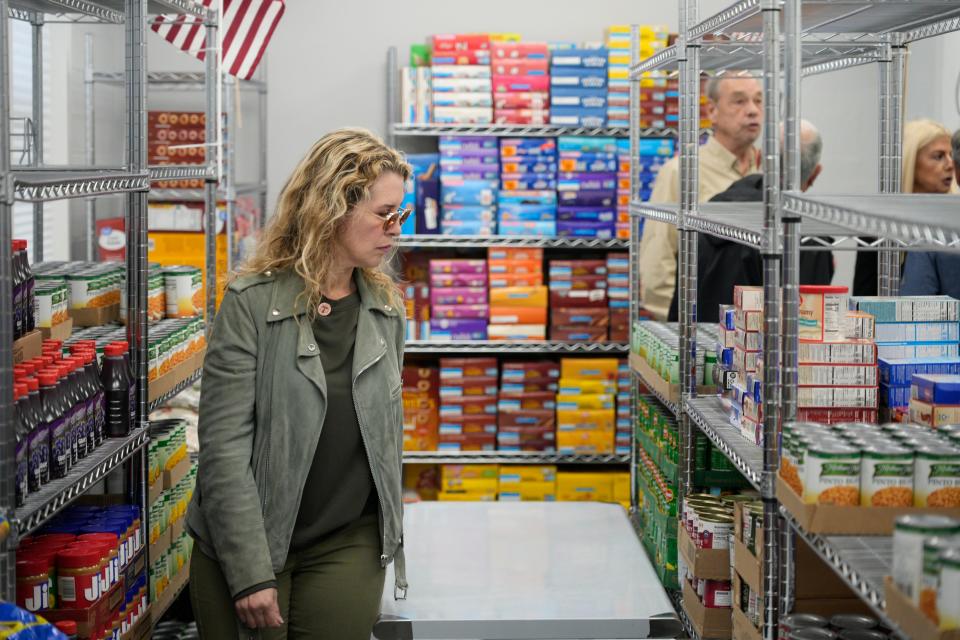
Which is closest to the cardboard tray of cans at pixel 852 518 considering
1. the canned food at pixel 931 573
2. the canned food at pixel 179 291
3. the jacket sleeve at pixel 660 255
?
the canned food at pixel 931 573

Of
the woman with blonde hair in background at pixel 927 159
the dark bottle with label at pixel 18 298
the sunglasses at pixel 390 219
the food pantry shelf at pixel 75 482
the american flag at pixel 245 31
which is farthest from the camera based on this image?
the american flag at pixel 245 31

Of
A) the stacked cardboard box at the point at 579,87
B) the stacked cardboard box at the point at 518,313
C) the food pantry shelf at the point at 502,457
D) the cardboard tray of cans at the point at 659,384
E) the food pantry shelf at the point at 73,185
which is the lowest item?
the food pantry shelf at the point at 502,457

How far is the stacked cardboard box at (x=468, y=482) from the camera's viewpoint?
6.96 m

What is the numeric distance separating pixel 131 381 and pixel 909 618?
2.48 meters

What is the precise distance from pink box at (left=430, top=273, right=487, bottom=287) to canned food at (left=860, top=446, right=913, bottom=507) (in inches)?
184

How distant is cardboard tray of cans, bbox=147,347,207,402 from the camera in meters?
3.89

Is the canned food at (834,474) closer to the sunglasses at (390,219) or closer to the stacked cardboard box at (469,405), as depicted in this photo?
the sunglasses at (390,219)

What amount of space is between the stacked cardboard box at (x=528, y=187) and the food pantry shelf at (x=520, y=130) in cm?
5

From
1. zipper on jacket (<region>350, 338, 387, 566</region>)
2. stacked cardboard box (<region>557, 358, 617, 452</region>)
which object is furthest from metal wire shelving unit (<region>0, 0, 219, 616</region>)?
stacked cardboard box (<region>557, 358, 617, 452</region>)

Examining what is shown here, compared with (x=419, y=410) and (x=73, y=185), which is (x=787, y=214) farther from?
(x=419, y=410)

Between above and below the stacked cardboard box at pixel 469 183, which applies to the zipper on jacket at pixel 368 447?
below

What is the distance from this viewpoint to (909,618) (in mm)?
1866

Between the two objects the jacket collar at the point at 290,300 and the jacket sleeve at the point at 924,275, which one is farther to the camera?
the jacket sleeve at the point at 924,275

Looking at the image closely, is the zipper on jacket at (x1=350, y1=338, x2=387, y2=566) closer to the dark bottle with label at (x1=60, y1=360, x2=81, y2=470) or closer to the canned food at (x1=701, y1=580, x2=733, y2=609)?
the dark bottle with label at (x1=60, y1=360, x2=81, y2=470)
